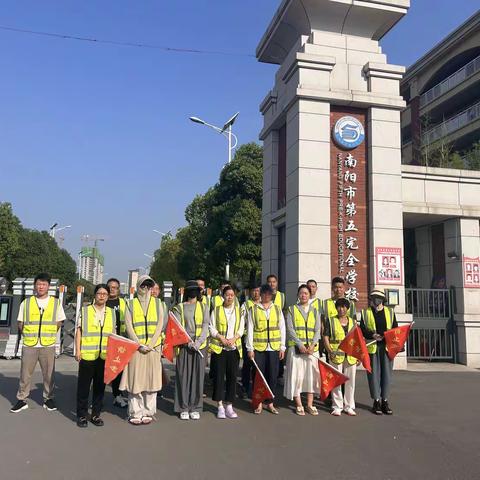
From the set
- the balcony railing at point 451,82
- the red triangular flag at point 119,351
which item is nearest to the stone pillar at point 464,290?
the red triangular flag at point 119,351

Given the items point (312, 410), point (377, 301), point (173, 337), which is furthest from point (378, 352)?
point (173, 337)

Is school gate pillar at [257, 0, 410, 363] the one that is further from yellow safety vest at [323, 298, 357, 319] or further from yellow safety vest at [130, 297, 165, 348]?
yellow safety vest at [130, 297, 165, 348]

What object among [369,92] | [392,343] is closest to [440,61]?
[369,92]

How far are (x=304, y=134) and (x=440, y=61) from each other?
23.1 meters

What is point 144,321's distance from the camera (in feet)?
18.9

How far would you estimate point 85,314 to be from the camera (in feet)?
19.0

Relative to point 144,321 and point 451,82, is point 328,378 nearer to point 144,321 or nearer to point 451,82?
point 144,321

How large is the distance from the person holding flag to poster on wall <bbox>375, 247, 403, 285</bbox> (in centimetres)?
488

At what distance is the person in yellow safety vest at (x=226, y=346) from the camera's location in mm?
6070

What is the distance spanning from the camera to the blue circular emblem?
10.1 metres

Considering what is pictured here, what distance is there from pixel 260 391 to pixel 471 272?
22.7ft

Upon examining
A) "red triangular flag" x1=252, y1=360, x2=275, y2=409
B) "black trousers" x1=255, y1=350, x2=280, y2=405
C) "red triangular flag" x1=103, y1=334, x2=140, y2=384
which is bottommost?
"red triangular flag" x1=252, y1=360, x2=275, y2=409

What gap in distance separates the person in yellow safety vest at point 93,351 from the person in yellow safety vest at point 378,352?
3.41 m

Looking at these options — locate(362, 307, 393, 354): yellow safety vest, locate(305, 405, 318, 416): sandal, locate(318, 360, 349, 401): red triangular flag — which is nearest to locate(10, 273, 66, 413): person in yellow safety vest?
locate(305, 405, 318, 416): sandal
